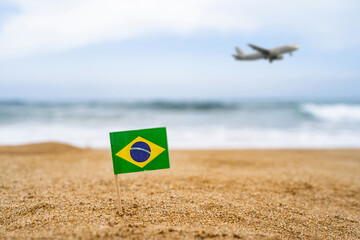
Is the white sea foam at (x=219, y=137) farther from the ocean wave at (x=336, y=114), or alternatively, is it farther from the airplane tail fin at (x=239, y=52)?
the airplane tail fin at (x=239, y=52)

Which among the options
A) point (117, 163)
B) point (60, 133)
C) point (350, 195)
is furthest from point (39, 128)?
point (350, 195)

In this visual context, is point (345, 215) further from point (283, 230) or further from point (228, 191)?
point (228, 191)

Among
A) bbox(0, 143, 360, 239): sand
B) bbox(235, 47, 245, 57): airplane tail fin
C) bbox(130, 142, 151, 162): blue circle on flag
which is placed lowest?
bbox(0, 143, 360, 239): sand

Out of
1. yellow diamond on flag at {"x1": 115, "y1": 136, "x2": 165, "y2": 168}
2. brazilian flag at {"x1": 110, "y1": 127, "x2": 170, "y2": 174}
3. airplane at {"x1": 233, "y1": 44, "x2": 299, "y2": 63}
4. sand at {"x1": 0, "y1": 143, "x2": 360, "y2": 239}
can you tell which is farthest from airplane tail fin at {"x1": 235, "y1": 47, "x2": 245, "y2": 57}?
sand at {"x1": 0, "y1": 143, "x2": 360, "y2": 239}

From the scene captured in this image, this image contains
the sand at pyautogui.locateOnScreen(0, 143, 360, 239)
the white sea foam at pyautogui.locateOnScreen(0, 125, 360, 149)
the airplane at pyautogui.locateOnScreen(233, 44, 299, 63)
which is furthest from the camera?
the white sea foam at pyautogui.locateOnScreen(0, 125, 360, 149)

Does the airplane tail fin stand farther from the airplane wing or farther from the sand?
the sand

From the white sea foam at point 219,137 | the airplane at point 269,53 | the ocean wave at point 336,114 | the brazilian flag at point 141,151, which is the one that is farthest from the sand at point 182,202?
the ocean wave at point 336,114

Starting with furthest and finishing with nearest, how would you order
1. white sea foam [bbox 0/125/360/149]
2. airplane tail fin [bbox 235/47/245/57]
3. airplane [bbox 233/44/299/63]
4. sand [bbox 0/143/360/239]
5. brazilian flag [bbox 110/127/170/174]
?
white sea foam [bbox 0/125/360/149] → brazilian flag [bbox 110/127/170/174] → sand [bbox 0/143/360/239] → airplane tail fin [bbox 235/47/245/57] → airplane [bbox 233/44/299/63]

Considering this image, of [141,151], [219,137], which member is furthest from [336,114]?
[141,151]
